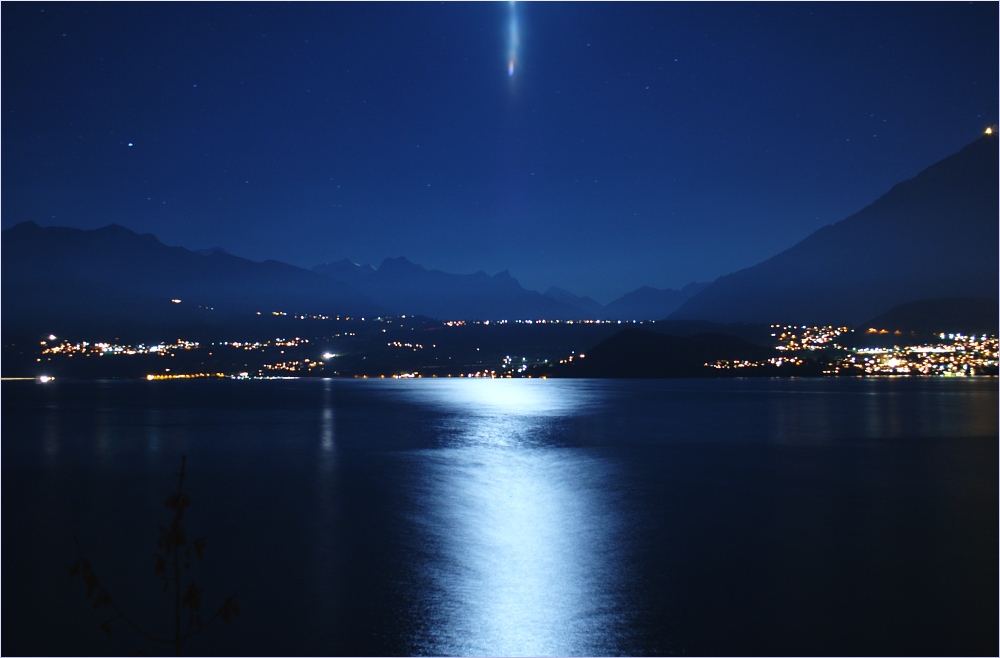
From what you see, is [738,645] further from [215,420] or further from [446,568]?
[215,420]

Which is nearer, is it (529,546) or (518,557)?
(518,557)

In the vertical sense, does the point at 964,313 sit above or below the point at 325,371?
above

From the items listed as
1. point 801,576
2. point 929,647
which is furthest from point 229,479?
point 929,647

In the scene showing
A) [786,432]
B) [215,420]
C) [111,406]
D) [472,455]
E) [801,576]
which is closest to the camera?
[801,576]

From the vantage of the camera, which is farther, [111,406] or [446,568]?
[111,406]
